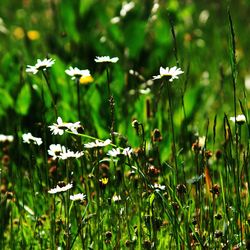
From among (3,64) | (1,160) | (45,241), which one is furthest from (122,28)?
(45,241)

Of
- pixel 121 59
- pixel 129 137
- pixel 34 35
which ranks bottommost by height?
pixel 129 137

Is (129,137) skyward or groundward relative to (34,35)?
groundward

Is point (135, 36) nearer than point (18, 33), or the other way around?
point (135, 36)

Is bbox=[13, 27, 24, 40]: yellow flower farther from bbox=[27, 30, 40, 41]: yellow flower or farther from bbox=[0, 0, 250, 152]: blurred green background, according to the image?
bbox=[27, 30, 40, 41]: yellow flower

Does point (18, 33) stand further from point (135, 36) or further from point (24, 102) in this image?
point (24, 102)

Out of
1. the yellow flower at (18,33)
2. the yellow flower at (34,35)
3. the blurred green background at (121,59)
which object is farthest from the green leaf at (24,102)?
the yellow flower at (18,33)

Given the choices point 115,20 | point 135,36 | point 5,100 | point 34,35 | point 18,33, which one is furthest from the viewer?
point 18,33

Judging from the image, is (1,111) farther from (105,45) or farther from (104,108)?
(105,45)

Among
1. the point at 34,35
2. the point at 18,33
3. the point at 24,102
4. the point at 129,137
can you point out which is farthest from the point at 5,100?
the point at 18,33
